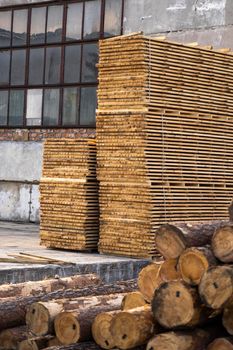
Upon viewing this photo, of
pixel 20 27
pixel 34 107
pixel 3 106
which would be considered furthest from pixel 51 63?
pixel 3 106

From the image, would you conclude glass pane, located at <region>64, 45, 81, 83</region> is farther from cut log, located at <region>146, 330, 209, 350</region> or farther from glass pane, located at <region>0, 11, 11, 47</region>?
cut log, located at <region>146, 330, 209, 350</region>

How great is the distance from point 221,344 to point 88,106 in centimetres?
1325

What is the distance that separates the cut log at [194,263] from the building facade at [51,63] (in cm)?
1135

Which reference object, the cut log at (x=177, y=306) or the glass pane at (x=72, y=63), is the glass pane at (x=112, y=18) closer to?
the glass pane at (x=72, y=63)

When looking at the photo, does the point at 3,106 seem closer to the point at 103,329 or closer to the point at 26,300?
the point at 26,300

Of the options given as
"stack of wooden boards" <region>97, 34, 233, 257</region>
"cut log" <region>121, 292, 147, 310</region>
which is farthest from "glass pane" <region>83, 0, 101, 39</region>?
"cut log" <region>121, 292, 147, 310</region>

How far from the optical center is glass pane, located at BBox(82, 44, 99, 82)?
19656 millimetres

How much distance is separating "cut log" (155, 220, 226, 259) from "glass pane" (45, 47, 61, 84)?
13269 mm

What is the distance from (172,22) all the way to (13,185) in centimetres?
590

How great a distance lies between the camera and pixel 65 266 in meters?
12.0

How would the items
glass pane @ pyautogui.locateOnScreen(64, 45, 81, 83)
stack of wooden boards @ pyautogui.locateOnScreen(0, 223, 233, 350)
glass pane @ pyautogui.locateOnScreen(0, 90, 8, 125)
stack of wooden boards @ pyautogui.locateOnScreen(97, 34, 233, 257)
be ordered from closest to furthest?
stack of wooden boards @ pyautogui.locateOnScreen(0, 223, 233, 350)
stack of wooden boards @ pyautogui.locateOnScreen(97, 34, 233, 257)
glass pane @ pyautogui.locateOnScreen(64, 45, 81, 83)
glass pane @ pyautogui.locateOnScreen(0, 90, 8, 125)

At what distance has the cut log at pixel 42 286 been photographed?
930 centimetres

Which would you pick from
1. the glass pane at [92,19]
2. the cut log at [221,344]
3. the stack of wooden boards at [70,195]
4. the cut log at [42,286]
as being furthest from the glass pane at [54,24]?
the cut log at [221,344]

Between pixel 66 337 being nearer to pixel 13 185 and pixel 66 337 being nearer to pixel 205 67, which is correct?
pixel 205 67
